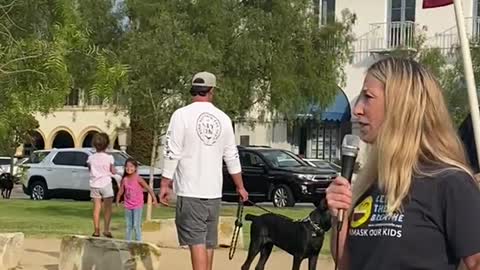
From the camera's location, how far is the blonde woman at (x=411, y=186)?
305cm

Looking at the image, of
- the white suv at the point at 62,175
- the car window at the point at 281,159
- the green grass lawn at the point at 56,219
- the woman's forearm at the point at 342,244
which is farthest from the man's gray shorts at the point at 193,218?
the white suv at the point at 62,175

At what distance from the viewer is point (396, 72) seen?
3.18m

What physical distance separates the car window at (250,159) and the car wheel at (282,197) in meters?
0.95

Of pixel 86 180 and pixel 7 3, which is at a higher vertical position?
pixel 7 3

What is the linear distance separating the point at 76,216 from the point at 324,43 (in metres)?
7.98

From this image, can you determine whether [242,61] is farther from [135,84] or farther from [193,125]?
[193,125]

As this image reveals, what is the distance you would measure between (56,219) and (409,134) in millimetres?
17057

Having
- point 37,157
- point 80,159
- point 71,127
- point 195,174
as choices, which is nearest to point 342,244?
point 195,174

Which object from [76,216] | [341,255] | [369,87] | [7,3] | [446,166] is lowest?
[76,216]

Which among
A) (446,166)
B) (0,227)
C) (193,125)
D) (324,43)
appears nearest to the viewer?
(446,166)

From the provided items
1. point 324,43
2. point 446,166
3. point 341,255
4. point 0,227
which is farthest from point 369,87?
point 324,43

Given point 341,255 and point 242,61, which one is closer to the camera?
point 341,255

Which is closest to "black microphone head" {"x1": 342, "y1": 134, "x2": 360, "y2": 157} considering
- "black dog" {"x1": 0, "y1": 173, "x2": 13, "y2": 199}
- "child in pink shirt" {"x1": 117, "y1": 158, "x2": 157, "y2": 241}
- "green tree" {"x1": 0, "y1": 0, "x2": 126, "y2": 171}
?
"green tree" {"x1": 0, "y1": 0, "x2": 126, "y2": 171}

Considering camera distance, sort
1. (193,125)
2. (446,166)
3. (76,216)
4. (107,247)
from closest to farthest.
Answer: (446,166)
(193,125)
(107,247)
(76,216)
